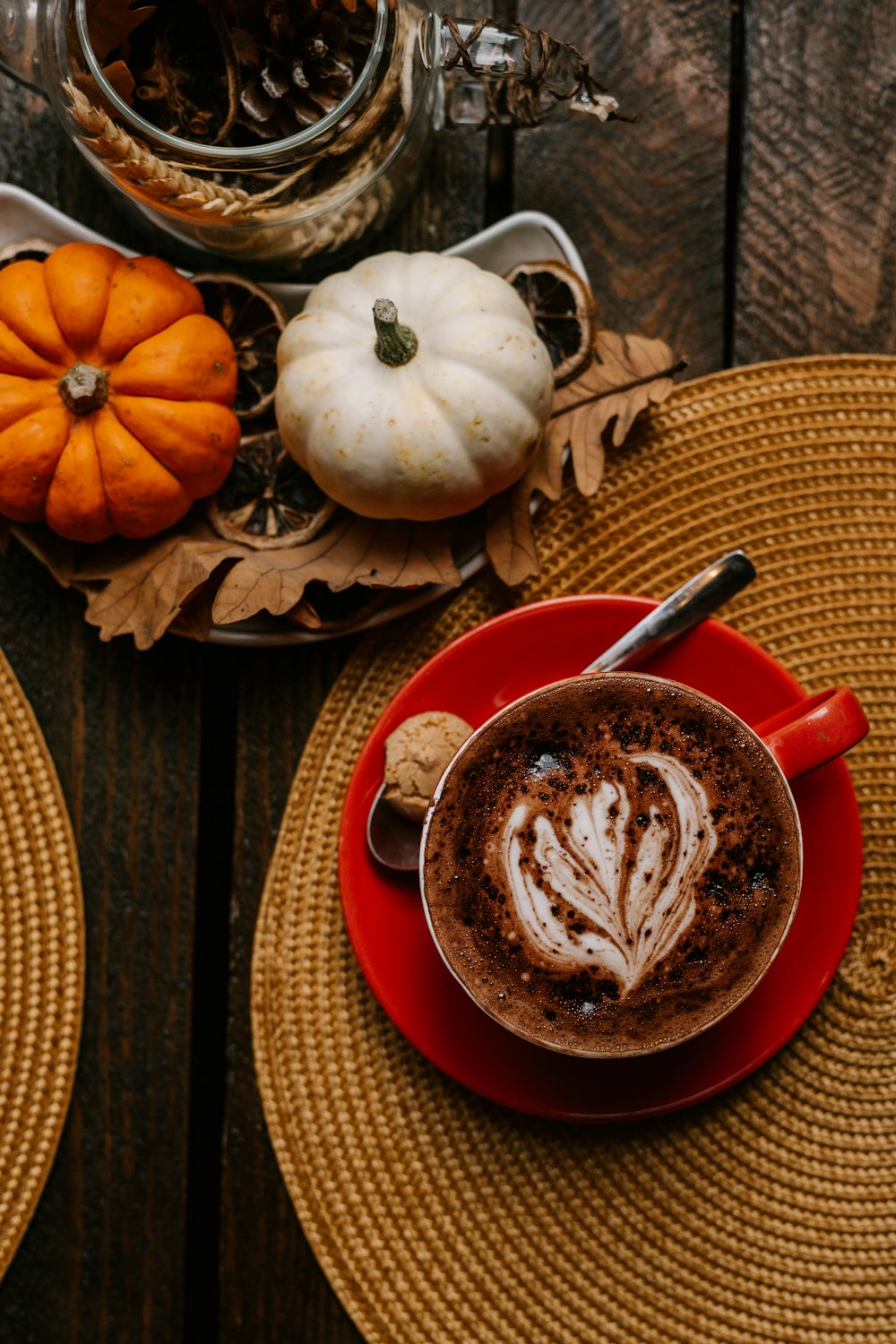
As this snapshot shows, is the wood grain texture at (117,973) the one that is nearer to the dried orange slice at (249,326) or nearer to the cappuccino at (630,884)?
the dried orange slice at (249,326)

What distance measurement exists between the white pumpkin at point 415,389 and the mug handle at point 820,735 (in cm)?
34

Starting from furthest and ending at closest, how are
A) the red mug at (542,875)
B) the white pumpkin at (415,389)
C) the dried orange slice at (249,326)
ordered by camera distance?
the dried orange slice at (249,326) → the white pumpkin at (415,389) → the red mug at (542,875)

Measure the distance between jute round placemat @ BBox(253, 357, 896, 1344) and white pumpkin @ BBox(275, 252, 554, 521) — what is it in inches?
5.1

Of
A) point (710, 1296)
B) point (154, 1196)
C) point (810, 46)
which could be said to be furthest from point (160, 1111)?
point (810, 46)

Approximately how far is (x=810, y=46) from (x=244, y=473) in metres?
0.72

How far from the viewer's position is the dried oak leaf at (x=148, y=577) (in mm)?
1029

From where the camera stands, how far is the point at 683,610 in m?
1.01

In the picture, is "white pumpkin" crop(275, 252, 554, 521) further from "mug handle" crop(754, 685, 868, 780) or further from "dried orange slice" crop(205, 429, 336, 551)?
"mug handle" crop(754, 685, 868, 780)

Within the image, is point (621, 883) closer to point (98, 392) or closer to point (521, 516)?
point (521, 516)

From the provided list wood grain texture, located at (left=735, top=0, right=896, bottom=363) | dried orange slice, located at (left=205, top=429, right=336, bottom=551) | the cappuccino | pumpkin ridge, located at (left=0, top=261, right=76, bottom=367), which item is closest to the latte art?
the cappuccino

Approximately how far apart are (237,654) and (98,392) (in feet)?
→ 0.94

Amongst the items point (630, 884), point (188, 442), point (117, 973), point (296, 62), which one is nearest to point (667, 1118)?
point (630, 884)

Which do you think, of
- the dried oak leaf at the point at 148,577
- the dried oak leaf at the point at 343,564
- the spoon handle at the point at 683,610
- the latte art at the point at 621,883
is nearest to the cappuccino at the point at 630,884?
the latte art at the point at 621,883

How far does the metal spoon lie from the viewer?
1002 mm
